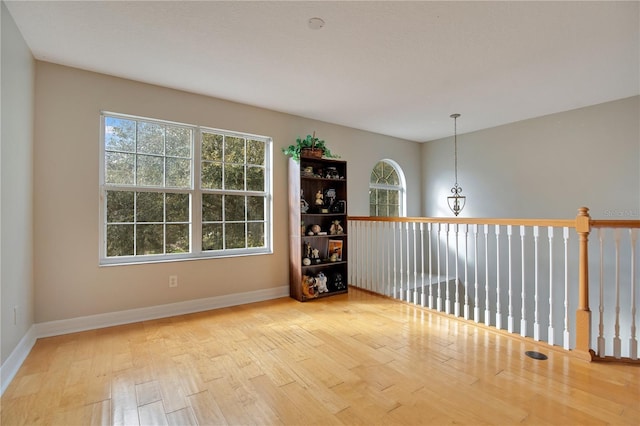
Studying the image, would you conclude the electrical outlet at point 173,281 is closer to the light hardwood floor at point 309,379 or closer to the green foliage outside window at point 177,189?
the green foliage outside window at point 177,189

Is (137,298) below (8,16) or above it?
below

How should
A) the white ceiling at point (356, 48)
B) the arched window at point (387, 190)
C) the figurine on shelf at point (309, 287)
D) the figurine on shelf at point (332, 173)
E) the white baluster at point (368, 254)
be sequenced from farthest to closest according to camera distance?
the arched window at point (387, 190), the white baluster at point (368, 254), the figurine on shelf at point (332, 173), the figurine on shelf at point (309, 287), the white ceiling at point (356, 48)

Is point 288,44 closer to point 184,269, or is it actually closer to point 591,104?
point 184,269

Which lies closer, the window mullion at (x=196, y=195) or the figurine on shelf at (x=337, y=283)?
the window mullion at (x=196, y=195)

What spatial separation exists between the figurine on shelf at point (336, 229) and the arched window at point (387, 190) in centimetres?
111

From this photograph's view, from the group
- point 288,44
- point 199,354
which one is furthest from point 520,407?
point 288,44

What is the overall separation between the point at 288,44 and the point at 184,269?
98.1 inches

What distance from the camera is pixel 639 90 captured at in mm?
3393

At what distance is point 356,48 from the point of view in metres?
2.49

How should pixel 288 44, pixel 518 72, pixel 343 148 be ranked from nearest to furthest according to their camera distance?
1. pixel 288 44
2. pixel 518 72
3. pixel 343 148

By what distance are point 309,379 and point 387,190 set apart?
4.05m

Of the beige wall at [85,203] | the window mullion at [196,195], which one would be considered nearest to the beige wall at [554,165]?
the window mullion at [196,195]

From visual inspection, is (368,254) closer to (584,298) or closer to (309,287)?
(309,287)

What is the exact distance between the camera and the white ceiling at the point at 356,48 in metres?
2.04
